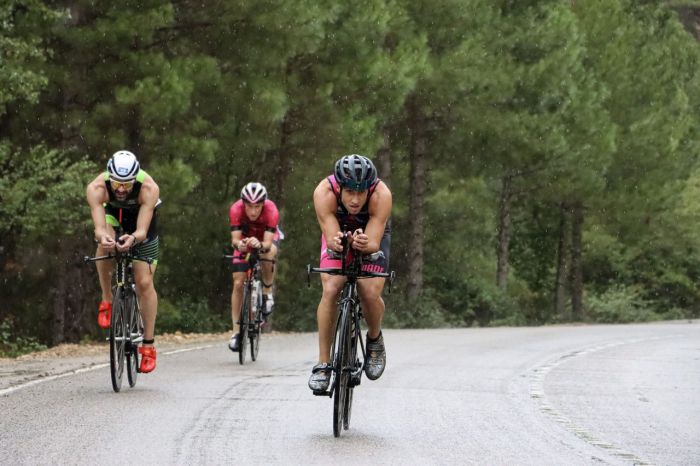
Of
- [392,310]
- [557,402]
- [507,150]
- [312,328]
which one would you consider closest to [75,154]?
[312,328]

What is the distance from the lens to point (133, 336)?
38.2 ft

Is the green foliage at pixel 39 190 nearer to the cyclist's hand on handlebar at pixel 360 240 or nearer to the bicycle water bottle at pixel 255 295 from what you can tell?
the bicycle water bottle at pixel 255 295

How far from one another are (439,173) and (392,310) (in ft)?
31.6

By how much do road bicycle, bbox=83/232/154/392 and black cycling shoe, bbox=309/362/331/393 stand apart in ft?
8.91

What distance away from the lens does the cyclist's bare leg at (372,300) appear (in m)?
9.42

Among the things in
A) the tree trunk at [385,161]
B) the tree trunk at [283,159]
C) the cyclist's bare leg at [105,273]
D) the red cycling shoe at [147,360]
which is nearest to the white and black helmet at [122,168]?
the cyclist's bare leg at [105,273]

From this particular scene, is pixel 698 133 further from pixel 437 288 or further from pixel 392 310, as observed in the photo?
pixel 392 310

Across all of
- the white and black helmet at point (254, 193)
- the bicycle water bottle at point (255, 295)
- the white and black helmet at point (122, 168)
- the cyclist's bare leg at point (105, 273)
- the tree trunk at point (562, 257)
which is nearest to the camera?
the white and black helmet at point (122, 168)

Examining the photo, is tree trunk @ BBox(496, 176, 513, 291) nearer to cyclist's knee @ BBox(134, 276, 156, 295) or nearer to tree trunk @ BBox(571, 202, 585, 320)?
tree trunk @ BBox(571, 202, 585, 320)

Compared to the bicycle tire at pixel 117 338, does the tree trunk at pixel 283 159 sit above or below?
above

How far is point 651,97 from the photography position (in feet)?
148

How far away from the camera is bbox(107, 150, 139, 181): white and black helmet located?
433 inches

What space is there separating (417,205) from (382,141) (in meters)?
4.52

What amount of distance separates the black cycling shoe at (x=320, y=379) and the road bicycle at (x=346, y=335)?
3 centimetres
